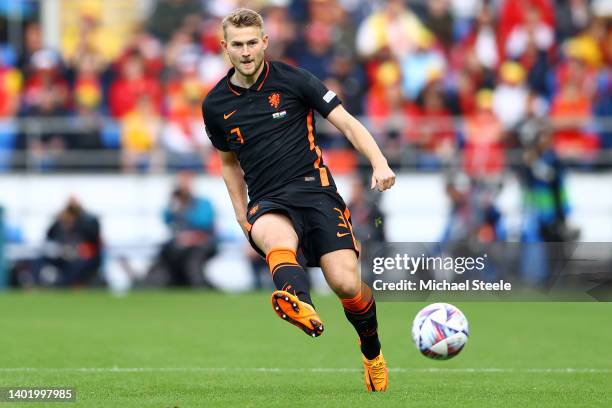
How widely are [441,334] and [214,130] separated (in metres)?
1.98

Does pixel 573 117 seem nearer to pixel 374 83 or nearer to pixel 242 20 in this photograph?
pixel 374 83

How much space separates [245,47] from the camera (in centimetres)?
812

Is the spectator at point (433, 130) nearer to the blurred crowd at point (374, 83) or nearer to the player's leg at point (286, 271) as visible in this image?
the blurred crowd at point (374, 83)

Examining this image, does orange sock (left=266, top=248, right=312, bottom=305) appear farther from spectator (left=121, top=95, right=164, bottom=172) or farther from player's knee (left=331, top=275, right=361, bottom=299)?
spectator (left=121, top=95, right=164, bottom=172)

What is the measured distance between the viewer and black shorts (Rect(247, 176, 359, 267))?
8141mm

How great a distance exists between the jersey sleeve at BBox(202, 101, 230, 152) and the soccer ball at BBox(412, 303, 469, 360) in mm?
1734

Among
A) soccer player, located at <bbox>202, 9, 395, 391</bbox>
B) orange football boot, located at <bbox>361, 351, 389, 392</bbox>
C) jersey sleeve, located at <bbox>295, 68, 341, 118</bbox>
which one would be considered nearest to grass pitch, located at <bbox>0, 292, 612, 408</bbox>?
orange football boot, located at <bbox>361, 351, 389, 392</bbox>

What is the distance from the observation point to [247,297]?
19016mm

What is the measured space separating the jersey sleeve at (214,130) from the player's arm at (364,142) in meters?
0.76

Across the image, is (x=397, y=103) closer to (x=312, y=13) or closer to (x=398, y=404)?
(x=312, y=13)

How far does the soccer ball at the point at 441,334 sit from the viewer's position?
841 cm

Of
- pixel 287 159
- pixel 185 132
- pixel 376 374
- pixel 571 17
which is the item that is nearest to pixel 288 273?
pixel 287 159

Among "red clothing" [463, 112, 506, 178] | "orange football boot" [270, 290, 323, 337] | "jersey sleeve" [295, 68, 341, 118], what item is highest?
"jersey sleeve" [295, 68, 341, 118]

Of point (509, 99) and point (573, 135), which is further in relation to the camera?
point (509, 99)
